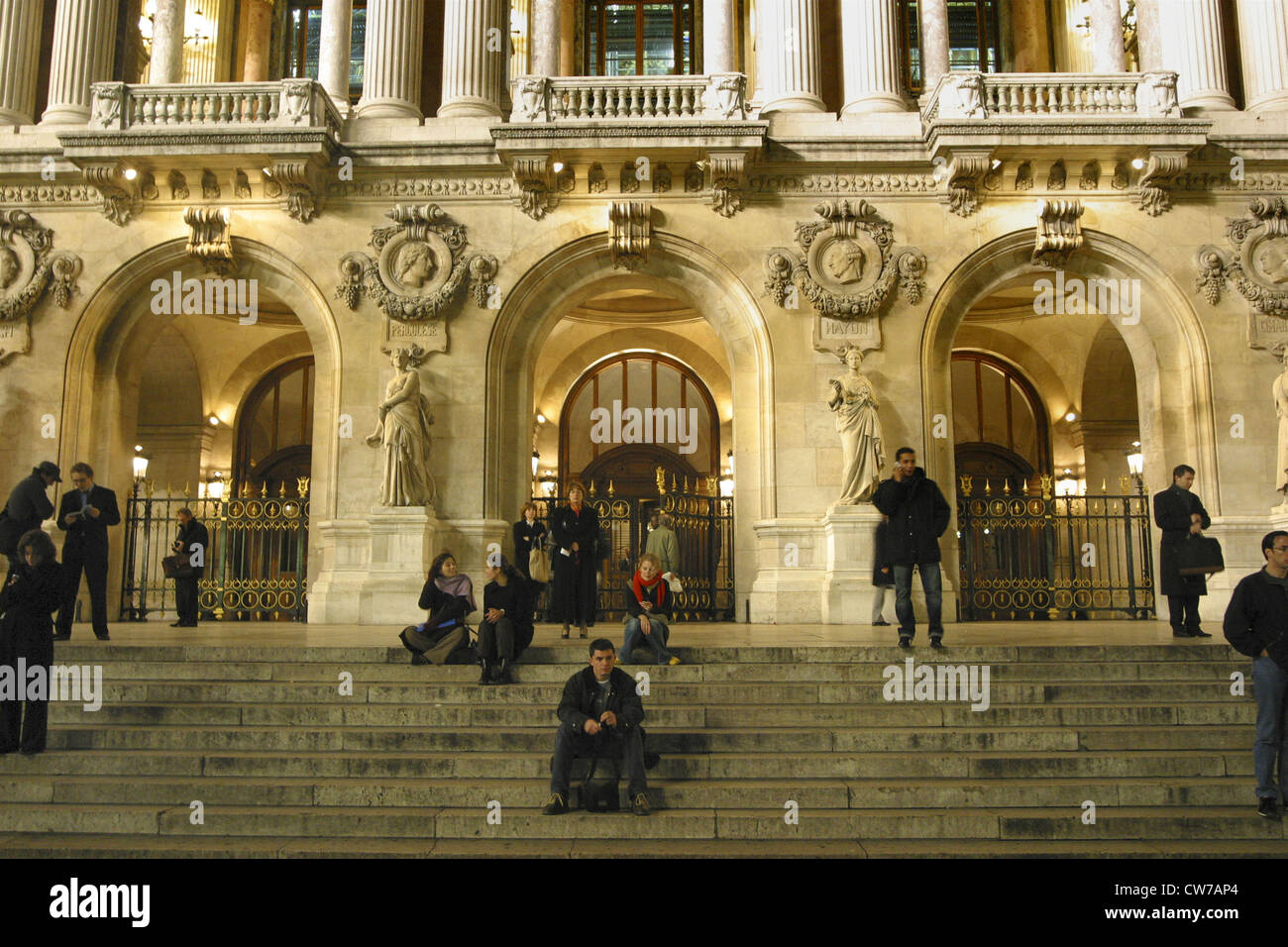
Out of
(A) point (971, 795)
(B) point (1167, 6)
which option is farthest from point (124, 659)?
(B) point (1167, 6)

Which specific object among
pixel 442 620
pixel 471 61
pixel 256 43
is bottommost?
pixel 442 620

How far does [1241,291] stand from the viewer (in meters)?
16.9

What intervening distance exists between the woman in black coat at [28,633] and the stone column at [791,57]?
13.0 meters

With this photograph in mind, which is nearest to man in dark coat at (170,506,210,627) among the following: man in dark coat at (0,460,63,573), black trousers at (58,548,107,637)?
black trousers at (58,548,107,637)

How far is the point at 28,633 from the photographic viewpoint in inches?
340

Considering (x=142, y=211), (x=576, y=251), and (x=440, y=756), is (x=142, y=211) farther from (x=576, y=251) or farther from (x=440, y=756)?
(x=440, y=756)

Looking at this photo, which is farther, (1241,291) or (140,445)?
(140,445)

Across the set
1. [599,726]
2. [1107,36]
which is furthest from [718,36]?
[599,726]

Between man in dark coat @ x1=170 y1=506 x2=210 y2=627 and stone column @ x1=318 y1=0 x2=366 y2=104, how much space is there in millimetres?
7512

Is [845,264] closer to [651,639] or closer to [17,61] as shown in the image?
[651,639]

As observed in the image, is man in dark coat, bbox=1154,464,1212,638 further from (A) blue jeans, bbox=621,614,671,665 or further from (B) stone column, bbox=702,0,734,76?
(B) stone column, bbox=702,0,734,76

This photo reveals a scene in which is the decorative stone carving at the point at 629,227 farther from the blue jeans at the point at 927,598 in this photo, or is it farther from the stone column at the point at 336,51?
the blue jeans at the point at 927,598

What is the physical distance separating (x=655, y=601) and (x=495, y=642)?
6.00ft
